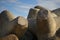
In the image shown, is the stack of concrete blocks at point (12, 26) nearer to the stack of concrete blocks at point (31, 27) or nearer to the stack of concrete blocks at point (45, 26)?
the stack of concrete blocks at point (31, 27)

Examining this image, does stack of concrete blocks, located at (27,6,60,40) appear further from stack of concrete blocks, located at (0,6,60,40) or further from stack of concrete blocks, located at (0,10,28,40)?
stack of concrete blocks, located at (0,10,28,40)

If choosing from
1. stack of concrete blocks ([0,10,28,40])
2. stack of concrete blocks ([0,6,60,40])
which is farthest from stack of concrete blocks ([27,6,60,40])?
stack of concrete blocks ([0,10,28,40])

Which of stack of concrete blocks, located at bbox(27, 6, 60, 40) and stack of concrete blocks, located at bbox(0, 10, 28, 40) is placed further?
stack of concrete blocks, located at bbox(0, 10, 28, 40)

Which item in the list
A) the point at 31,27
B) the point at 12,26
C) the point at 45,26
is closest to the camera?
the point at 45,26

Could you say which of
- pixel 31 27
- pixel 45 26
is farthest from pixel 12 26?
pixel 45 26

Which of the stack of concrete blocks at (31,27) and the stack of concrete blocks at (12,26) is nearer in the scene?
the stack of concrete blocks at (31,27)

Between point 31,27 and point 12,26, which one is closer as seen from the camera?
point 12,26

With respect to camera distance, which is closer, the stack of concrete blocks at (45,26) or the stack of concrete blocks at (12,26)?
the stack of concrete blocks at (45,26)

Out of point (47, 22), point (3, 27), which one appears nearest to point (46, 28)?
point (47, 22)

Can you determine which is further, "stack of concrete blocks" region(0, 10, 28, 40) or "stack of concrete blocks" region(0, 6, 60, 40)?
"stack of concrete blocks" region(0, 10, 28, 40)

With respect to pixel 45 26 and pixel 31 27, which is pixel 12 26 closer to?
pixel 31 27

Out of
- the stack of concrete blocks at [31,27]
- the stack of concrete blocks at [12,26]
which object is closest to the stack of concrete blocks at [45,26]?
the stack of concrete blocks at [31,27]

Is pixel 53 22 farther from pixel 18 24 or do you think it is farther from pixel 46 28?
pixel 18 24

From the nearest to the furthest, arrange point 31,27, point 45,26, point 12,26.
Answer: point 45,26, point 12,26, point 31,27
